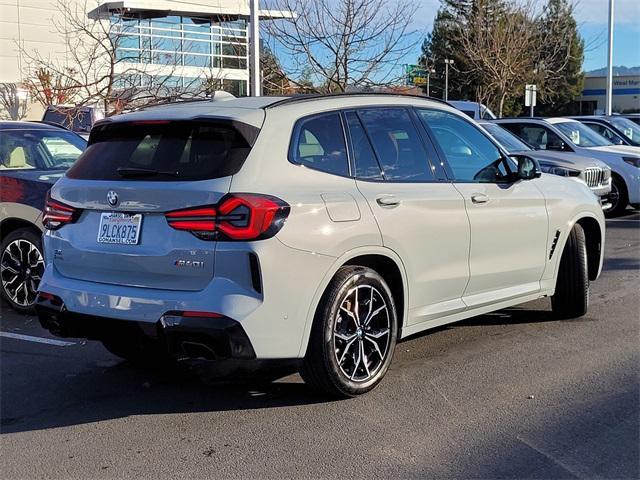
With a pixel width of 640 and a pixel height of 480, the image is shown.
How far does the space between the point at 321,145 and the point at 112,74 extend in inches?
541

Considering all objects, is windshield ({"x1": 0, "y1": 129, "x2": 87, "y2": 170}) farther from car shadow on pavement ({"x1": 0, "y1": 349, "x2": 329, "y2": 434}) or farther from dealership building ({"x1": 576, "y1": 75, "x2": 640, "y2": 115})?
dealership building ({"x1": 576, "y1": 75, "x2": 640, "y2": 115})

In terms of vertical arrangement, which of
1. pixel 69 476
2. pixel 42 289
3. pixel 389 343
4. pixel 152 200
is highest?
pixel 152 200

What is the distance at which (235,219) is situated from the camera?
4.12 metres

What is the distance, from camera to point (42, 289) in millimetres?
4816

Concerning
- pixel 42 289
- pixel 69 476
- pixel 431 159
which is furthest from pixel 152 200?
pixel 431 159

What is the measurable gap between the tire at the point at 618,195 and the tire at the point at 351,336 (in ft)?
33.9

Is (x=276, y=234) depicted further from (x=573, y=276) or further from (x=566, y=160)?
(x=566, y=160)

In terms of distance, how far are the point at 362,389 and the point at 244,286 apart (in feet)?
3.77

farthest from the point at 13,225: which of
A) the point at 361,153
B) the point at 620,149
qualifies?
the point at 620,149

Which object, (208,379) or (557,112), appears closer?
(208,379)

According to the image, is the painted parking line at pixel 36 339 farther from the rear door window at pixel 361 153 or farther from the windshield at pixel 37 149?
the rear door window at pixel 361 153

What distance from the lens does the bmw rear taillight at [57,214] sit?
4.71 metres

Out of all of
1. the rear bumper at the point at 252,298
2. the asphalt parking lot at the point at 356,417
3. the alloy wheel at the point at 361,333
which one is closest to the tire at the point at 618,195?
the asphalt parking lot at the point at 356,417

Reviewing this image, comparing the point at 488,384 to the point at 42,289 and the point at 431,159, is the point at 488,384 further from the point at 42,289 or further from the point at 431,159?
the point at 42,289
